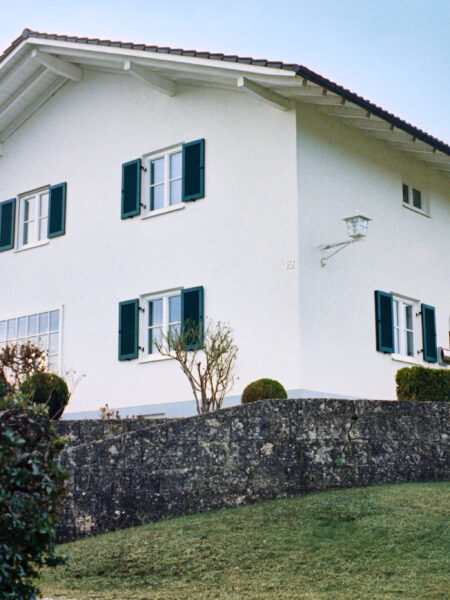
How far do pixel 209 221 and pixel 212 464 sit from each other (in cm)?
677

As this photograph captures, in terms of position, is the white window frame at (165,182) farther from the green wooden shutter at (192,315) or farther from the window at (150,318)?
the green wooden shutter at (192,315)

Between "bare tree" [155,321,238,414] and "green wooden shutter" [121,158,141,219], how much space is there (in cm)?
269

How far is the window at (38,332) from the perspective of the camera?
1881 centimetres

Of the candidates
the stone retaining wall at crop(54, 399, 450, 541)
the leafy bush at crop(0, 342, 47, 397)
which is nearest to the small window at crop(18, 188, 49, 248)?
the leafy bush at crop(0, 342, 47, 397)

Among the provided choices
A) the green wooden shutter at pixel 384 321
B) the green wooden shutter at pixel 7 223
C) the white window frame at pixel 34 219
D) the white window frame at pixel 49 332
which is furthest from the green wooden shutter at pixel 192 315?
the green wooden shutter at pixel 7 223

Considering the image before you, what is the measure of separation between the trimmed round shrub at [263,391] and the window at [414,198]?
663 cm

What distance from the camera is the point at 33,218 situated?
798 inches

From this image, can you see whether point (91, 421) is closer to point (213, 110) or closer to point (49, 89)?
point (213, 110)

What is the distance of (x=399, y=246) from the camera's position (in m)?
18.0

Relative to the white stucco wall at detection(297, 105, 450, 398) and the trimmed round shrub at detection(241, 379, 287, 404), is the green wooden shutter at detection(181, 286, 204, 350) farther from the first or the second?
the trimmed round shrub at detection(241, 379, 287, 404)

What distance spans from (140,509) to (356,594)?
386 cm

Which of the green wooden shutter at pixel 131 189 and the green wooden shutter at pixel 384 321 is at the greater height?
the green wooden shutter at pixel 131 189

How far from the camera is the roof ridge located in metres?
14.3

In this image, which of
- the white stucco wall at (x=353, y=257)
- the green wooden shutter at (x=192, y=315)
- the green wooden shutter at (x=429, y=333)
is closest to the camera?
the white stucco wall at (x=353, y=257)
